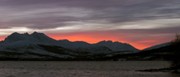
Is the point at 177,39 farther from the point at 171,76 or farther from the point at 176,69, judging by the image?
the point at 171,76

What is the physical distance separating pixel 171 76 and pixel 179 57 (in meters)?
18.9

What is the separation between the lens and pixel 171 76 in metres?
93.0

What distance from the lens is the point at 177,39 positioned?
113688 mm

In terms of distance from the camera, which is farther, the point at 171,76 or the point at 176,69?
the point at 176,69

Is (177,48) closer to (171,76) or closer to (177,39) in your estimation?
(177,39)

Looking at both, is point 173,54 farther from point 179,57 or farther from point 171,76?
point 171,76

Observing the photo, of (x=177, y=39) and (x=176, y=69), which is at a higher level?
(x=177, y=39)

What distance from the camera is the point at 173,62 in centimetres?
11544

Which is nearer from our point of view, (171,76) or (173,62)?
(171,76)

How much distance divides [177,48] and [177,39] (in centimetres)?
312

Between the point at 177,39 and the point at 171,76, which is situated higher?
the point at 177,39

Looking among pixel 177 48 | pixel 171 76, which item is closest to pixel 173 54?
pixel 177 48

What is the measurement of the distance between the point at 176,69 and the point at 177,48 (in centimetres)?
707

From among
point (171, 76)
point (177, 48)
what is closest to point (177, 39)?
point (177, 48)
